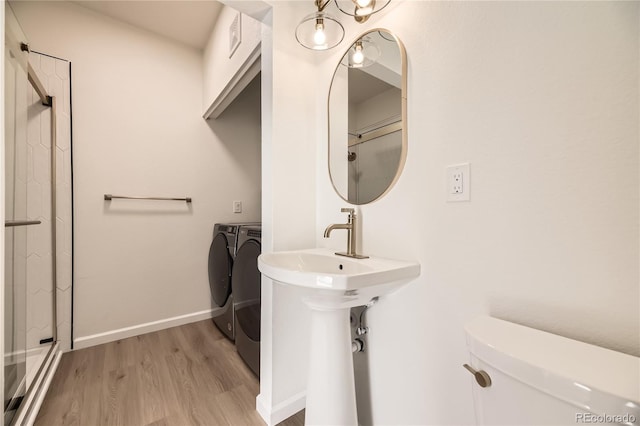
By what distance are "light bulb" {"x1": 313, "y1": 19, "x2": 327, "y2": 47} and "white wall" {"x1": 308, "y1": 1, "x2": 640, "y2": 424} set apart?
251 millimetres

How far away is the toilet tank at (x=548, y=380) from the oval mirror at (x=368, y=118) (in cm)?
63

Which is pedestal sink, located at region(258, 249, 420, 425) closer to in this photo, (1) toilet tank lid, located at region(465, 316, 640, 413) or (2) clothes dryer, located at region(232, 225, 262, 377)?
(1) toilet tank lid, located at region(465, 316, 640, 413)

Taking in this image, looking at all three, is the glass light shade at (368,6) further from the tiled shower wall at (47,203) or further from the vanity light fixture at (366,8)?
the tiled shower wall at (47,203)

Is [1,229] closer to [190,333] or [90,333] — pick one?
[90,333]

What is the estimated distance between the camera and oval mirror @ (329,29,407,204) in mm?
1002

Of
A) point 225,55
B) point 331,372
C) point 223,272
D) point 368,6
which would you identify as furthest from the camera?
point 223,272

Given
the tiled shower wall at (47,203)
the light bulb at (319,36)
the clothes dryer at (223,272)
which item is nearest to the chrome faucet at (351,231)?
the light bulb at (319,36)

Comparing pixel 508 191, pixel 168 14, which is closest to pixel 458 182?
pixel 508 191

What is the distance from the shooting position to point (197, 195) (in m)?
2.31

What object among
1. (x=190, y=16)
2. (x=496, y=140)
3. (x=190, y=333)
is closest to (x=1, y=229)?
(x=190, y=333)

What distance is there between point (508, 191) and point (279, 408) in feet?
4.34

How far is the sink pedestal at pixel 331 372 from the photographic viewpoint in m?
0.91

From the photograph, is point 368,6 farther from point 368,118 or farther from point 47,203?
point 47,203

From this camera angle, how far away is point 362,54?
3.82 feet
